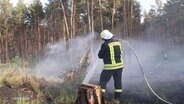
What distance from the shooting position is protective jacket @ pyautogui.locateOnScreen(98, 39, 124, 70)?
9227 mm

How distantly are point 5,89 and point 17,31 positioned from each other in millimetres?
54677

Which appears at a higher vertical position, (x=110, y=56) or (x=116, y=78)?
(x=110, y=56)

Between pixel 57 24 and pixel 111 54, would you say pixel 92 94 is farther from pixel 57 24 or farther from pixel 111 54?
pixel 57 24

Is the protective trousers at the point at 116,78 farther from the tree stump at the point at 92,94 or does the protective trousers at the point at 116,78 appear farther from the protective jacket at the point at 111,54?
the tree stump at the point at 92,94

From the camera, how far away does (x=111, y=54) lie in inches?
363

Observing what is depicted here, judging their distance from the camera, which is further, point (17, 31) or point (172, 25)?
point (17, 31)

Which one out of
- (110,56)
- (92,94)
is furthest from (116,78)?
(92,94)

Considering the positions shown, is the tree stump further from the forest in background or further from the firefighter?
the forest in background

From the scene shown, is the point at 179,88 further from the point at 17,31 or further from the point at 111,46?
the point at 17,31

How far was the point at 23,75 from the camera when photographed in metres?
13.6

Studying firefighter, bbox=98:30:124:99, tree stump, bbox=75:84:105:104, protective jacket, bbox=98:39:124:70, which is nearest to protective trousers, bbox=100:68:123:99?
firefighter, bbox=98:30:124:99

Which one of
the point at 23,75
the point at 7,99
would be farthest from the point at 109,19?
the point at 7,99

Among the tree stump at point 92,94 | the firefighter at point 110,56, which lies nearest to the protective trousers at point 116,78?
the firefighter at point 110,56

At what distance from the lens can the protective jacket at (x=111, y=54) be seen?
9227 mm
